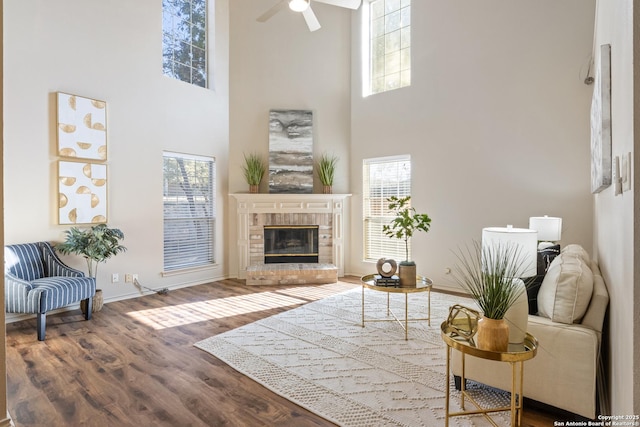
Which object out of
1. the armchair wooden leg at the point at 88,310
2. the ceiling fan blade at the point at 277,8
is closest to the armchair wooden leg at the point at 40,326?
Result: the armchair wooden leg at the point at 88,310

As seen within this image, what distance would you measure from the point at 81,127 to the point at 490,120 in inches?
218

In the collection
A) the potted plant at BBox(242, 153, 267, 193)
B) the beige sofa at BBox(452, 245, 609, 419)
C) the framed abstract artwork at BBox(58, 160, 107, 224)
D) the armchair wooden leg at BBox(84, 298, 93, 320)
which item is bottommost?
the armchair wooden leg at BBox(84, 298, 93, 320)

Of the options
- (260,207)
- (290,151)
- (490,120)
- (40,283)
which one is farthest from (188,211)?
(490,120)

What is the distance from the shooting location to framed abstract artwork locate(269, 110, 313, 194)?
6.20 metres

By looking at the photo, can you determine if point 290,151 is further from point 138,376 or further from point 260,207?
point 138,376

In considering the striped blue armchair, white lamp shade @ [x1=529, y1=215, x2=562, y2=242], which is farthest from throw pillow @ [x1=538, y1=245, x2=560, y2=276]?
the striped blue armchair

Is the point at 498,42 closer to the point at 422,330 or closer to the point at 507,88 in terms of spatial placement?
the point at 507,88

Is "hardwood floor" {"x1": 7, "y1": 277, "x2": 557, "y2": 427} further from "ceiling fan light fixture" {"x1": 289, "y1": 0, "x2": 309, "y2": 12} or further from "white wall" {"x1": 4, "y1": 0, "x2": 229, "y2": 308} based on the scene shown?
"ceiling fan light fixture" {"x1": 289, "y1": 0, "x2": 309, "y2": 12}

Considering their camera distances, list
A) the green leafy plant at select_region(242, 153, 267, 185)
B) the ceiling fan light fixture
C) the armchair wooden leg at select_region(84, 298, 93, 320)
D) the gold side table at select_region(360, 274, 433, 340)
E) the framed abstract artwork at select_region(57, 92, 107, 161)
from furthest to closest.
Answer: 1. the green leafy plant at select_region(242, 153, 267, 185)
2. the framed abstract artwork at select_region(57, 92, 107, 161)
3. the armchair wooden leg at select_region(84, 298, 93, 320)
4. the ceiling fan light fixture
5. the gold side table at select_region(360, 274, 433, 340)

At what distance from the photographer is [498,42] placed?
485cm

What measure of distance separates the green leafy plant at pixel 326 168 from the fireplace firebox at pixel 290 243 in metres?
0.86

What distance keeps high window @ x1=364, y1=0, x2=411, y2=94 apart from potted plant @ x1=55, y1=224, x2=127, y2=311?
4.77m

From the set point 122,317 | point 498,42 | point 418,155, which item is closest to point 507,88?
point 498,42

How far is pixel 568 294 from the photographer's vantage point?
2051mm
